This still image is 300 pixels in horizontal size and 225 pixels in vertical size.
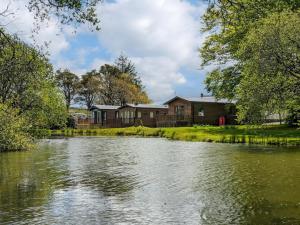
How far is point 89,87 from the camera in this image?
340 feet

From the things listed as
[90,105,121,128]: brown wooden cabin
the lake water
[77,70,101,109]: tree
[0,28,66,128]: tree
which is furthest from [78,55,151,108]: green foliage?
the lake water

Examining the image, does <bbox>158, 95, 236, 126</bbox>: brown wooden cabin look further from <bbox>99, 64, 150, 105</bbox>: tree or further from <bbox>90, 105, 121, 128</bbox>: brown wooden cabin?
<bbox>99, 64, 150, 105</bbox>: tree

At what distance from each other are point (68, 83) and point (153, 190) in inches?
3718

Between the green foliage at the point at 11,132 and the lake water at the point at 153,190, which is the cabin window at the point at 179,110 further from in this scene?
the lake water at the point at 153,190

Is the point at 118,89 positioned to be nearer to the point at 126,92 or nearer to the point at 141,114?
the point at 126,92

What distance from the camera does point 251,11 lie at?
41.1 ft

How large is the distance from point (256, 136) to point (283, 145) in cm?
549

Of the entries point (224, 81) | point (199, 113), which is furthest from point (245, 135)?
point (199, 113)

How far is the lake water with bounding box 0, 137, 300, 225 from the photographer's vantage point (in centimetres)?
1256

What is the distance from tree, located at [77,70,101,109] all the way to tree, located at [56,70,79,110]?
1423mm

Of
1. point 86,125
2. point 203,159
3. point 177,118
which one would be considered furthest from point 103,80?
point 203,159

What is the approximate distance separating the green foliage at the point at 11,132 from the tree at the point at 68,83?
2972 inches

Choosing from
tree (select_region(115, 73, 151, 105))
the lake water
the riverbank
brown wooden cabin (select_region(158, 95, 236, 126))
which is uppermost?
tree (select_region(115, 73, 151, 105))

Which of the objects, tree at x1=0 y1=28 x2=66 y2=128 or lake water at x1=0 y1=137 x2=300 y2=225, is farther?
tree at x1=0 y1=28 x2=66 y2=128
